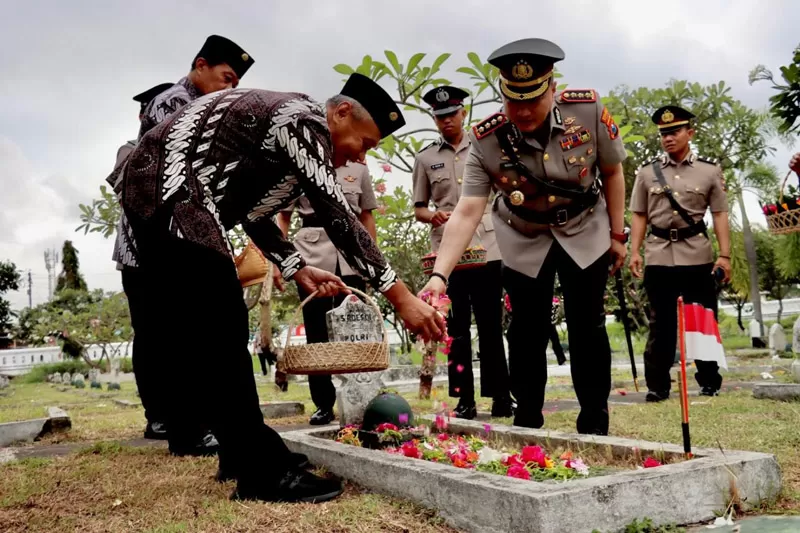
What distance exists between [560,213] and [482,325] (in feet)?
6.22

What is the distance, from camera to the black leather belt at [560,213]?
12.8ft

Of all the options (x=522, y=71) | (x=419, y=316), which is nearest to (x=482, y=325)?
(x=522, y=71)

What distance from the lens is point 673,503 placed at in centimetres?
247

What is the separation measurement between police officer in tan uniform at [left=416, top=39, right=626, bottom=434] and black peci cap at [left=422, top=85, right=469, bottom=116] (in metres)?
1.83

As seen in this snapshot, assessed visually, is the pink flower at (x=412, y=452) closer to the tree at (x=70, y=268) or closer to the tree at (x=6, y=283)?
the tree at (x=6, y=283)

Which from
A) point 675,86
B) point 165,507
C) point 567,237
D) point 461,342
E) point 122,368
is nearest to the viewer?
point 165,507

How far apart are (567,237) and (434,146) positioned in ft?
7.62

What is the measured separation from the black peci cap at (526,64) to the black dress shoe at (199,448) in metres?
2.48

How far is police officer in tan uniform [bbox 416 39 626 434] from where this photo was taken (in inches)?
152

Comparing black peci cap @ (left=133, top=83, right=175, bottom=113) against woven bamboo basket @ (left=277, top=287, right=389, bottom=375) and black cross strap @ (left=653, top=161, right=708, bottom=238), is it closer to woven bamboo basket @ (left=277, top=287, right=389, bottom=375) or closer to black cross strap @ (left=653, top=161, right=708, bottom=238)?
woven bamboo basket @ (left=277, top=287, right=389, bottom=375)

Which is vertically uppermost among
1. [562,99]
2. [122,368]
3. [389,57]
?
[389,57]

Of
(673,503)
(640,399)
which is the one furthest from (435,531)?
(640,399)

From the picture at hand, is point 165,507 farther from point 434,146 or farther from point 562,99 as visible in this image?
point 434,146

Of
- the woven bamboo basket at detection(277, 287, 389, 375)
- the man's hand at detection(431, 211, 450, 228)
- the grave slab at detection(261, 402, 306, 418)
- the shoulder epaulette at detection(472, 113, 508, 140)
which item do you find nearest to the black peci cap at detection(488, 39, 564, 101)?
the shoulder epaulette at detection(472, 113, 508, 140)
